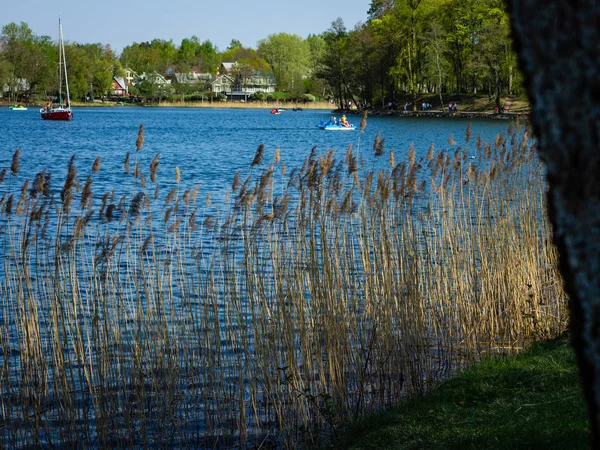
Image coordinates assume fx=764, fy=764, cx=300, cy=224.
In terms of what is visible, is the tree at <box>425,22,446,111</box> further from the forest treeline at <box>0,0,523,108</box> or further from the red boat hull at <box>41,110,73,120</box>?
the red boat hull at <box>41,110,73,120</box>

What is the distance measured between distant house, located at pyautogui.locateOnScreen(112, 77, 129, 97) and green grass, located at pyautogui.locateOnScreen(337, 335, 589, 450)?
15881 centimetres

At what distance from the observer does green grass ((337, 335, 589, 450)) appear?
211 inches

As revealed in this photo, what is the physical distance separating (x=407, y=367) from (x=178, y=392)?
2.21 metres

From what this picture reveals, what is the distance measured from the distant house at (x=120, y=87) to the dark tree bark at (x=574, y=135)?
163 metres

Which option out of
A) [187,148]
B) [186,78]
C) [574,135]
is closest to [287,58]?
[186,78]

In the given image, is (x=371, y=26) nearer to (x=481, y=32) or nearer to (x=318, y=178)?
(x=481, y=32)

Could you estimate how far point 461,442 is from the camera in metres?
5.45

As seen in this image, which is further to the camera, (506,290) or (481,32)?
(481,32)

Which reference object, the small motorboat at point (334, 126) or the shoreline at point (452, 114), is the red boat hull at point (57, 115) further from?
the shoreline at point (452, 114)

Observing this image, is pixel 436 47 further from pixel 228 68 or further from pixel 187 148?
pixel 228 68

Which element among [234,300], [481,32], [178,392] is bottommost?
[178,392]

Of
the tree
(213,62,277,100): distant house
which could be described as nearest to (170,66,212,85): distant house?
(213,62,277,100): distant house

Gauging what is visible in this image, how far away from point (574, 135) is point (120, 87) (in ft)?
553

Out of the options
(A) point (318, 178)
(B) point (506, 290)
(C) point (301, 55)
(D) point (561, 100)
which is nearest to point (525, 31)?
(D) point (561, 100)
